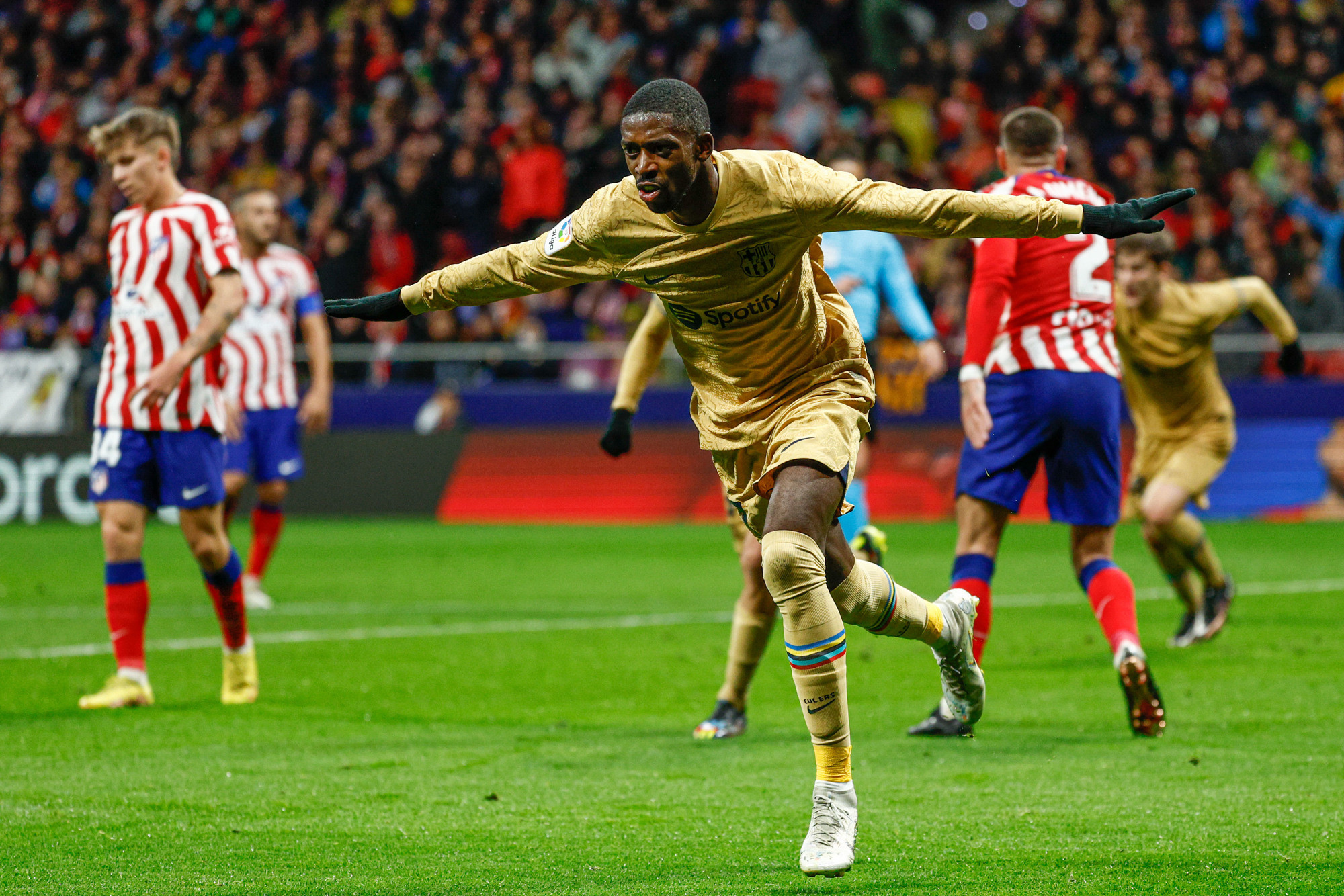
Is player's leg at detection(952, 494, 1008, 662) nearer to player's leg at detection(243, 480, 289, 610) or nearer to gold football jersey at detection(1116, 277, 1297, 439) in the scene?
gold football jersey at detection(1116, 277, 1297, 439)

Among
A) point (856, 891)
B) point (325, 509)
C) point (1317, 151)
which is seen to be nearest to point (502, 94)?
point (325, 509)

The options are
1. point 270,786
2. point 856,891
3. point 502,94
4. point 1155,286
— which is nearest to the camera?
point 856,891

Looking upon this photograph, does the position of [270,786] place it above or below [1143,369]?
below

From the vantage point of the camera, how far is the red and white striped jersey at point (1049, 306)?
639 centimetres

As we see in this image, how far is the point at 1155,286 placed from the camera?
8.85 m

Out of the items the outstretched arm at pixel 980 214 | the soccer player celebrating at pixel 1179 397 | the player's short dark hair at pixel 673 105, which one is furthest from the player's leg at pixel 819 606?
the soccer player celebrating at pixel 1179 397

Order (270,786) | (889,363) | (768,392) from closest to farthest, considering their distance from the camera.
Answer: (768,392)
(270,786)
(889,363)

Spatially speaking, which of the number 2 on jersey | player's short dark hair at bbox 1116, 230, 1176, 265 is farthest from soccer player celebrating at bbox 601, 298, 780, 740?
player's short dark hair at bbox 1116, 230, 1176, 265

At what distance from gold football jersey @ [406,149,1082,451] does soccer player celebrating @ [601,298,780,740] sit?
113cm

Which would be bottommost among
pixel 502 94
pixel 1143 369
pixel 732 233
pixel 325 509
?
pixel 325 509

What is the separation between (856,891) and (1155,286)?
5649 millimetres

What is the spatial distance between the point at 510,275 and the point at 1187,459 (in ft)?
18.8

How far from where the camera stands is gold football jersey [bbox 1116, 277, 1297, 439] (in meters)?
8.61

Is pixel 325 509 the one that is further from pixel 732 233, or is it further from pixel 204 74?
pixel 732 233
